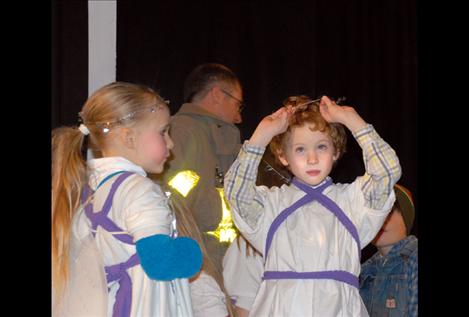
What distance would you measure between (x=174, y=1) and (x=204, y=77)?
77 centimetres

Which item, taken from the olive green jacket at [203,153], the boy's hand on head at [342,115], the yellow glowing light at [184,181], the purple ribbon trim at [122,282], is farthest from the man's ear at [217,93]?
the purple ribbon trim at [122,282]

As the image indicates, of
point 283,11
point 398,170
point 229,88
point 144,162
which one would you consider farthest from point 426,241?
point 283,11

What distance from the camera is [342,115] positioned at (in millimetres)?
3006

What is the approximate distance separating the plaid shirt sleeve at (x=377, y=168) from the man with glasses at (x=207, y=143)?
4.15 ft

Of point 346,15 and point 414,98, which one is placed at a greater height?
point 346,15

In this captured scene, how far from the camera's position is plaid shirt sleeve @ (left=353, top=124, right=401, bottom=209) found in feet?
9.50

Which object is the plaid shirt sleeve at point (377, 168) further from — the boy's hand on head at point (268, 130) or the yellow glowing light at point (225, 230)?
the yellow glowing light at point (225, 230)

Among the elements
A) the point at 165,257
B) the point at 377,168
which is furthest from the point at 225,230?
the point at 165,257

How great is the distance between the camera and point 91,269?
9.03 feet

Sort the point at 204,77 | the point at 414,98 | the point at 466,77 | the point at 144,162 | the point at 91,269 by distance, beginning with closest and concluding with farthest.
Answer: the point at 466,77 → the point at 91,269 → the point at 144,162 → the point at 204,77 → the point at 414,98

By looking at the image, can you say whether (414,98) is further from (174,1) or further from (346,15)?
(174,1)

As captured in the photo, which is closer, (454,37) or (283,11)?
(454,37)

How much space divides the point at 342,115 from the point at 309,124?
138 mm

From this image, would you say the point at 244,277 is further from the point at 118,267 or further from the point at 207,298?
the point at 118,267
